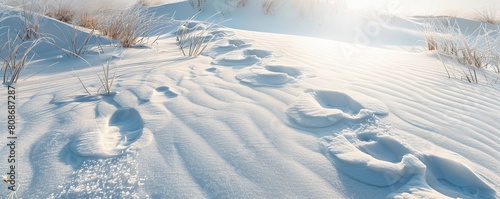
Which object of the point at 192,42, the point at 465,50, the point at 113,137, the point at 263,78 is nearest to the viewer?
the point at 113,137

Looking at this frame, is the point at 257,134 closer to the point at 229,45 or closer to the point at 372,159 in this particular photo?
the point at 372,159

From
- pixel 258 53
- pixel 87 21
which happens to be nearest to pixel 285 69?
pixel 258 53

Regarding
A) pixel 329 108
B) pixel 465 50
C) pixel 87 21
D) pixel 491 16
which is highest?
pixel 491 16

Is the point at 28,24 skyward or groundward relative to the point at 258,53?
groundward

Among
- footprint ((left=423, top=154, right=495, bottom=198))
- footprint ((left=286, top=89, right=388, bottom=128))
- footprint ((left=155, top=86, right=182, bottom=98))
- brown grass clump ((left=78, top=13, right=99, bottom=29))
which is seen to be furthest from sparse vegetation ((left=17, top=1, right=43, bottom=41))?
footprint ((left=423, top=154, right=495, bottom=198))

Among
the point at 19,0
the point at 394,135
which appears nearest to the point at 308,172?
the point at 394,135

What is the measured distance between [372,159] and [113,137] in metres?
1.11

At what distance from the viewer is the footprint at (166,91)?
2.03 metres

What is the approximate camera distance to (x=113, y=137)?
149 cm

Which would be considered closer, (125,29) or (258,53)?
Result: (258,53)

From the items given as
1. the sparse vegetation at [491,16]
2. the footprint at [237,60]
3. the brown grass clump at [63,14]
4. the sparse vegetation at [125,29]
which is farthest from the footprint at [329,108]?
the sparse vegetation at [491,16]

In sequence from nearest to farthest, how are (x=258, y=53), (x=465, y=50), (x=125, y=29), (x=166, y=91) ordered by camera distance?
(x=166, y=91) → (x=258, y=53) → (x=465, y=50) → (x=125, y=29)

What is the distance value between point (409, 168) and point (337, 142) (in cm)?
30

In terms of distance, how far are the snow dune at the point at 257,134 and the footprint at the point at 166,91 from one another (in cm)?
2
